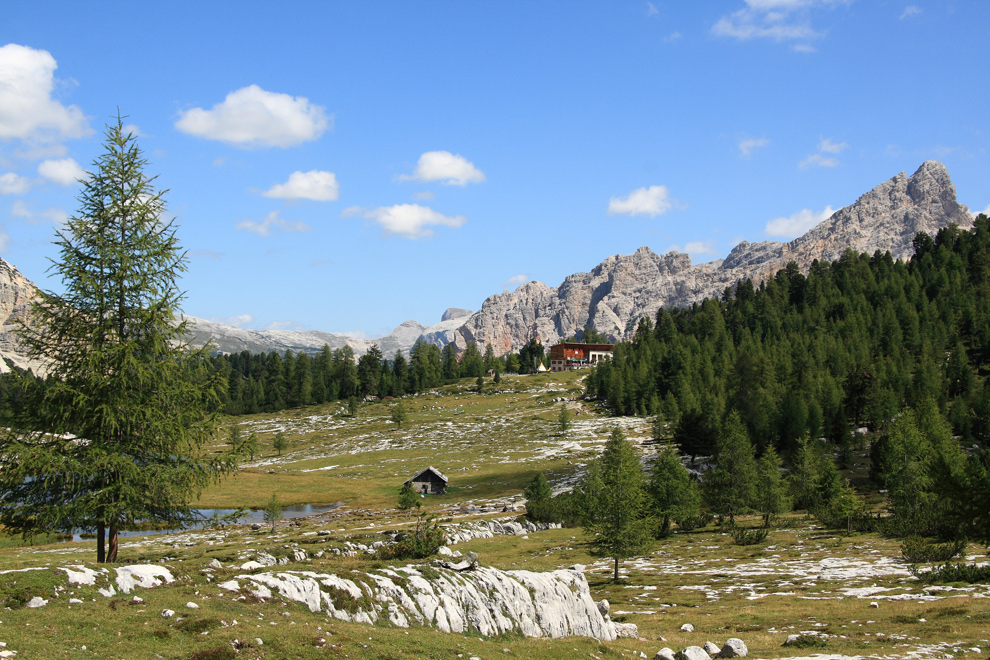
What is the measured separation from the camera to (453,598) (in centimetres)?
2247

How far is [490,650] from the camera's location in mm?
19375

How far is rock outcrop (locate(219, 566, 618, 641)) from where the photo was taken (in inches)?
765

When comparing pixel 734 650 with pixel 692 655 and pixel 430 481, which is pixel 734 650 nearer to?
pixel 692 655

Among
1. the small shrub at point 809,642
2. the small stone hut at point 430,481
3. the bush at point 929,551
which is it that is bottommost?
the small stone hut at point 430,481

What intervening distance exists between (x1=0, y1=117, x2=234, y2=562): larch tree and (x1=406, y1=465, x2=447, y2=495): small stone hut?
74.5 metres

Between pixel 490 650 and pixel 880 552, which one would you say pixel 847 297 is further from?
pixel 490 650

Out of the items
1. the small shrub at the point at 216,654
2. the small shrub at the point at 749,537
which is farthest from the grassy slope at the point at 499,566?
the small shrub at the point at 749,537

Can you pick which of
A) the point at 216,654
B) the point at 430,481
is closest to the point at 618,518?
the point at 216,654

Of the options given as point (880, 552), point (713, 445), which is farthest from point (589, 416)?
point (880, 552)

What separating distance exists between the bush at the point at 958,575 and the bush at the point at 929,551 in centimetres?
452

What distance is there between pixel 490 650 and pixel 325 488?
8592 centimetres

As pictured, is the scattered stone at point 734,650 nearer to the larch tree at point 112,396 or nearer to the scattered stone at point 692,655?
the scattered stone at point 692,655

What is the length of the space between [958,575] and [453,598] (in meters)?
34.8

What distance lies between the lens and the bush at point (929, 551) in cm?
4441
